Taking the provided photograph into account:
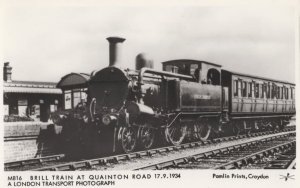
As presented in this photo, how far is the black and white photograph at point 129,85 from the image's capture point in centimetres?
425

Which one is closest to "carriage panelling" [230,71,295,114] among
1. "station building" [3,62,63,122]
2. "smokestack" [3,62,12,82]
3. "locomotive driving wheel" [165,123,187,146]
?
"locomotive driving wheel" [165,123,187,146]

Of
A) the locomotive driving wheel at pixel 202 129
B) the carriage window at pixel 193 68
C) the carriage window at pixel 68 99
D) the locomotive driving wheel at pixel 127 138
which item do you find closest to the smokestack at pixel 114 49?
the carriage window at pixel 68 99

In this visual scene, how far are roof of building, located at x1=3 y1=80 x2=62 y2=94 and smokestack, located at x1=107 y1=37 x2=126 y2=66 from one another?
0.83m

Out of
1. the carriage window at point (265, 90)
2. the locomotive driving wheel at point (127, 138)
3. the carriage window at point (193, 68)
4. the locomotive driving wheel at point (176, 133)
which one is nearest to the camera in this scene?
the locomotive driving wheel at point (127, 138)

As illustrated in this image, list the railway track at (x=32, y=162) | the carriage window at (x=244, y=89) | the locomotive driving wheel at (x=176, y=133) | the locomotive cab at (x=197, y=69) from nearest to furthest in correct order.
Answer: the railway track at (x=32, y=162)
the locomotive driving wheel at (x=176, y=133)
the locomotive cab at (x=197, y=69)
the carriage window at (x=244, y=89)

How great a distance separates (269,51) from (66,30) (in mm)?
2109

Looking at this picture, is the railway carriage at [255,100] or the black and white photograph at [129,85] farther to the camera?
the railway carriage at [255,100]

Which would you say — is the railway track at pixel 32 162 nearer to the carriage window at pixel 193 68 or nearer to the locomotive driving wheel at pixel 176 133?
the locomotive driving wheel at pixel 176 133

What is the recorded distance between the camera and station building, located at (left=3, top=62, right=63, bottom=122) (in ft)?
14.5

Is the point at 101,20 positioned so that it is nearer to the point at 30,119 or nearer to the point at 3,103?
the point at 3,103

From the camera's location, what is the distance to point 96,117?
4941 mm

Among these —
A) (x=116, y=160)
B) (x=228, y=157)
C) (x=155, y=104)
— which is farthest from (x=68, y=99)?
(x=228, y=157)

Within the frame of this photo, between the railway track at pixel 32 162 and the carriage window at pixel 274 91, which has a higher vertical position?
the carriage window at pixel 274 91

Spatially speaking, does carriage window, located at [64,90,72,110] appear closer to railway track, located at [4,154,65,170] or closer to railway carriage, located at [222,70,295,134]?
railway track, located at [4,154,65,170]
